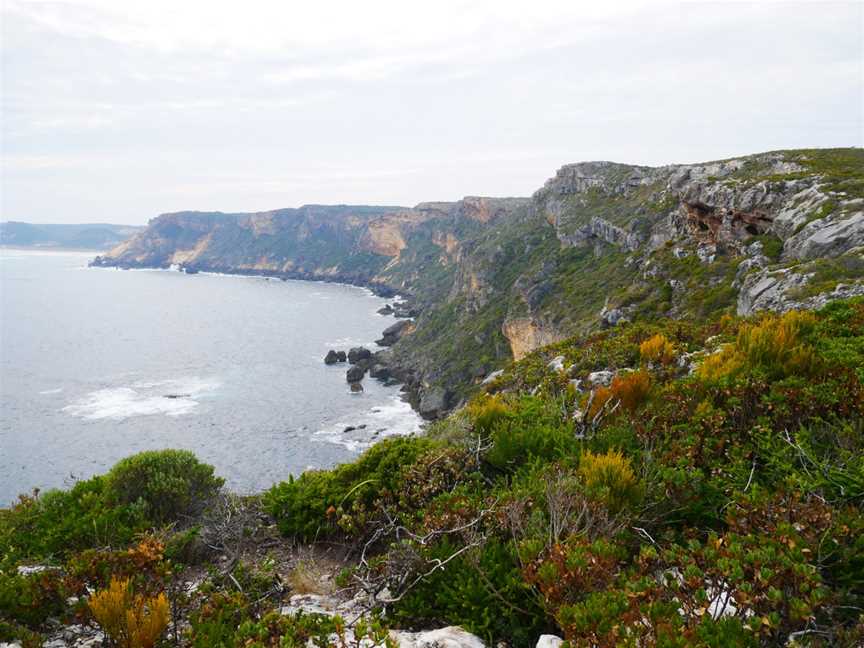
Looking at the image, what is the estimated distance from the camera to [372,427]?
177ft

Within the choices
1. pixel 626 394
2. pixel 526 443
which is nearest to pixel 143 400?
pixel 526 443

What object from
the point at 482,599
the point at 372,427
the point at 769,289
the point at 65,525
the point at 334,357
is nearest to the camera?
the point at 482,599

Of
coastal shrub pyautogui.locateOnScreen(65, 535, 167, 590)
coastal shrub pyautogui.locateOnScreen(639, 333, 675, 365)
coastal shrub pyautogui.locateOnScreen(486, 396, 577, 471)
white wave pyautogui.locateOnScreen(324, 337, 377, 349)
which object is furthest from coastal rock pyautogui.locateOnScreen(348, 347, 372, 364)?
coastal shrub pyautogui.locateOnScreen(65, 535, 167, 590)

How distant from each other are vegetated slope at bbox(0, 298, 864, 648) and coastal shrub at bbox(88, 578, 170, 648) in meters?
0.02

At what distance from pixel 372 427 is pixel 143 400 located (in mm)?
27826

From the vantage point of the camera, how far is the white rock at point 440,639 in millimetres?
3818

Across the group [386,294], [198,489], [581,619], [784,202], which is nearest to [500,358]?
[784,202]

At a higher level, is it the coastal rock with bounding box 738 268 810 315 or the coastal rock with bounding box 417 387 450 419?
the coastal rock with bounding box 738 268 810 315

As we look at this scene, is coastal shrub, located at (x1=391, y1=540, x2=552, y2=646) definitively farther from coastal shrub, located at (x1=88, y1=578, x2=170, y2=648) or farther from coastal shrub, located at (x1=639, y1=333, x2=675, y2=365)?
coastal shrub, located at (x1=639, y1=333, x2=675, y2=365)

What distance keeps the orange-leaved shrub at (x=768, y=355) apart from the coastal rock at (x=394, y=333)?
8520 cm

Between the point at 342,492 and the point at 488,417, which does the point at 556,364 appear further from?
the point at 342,492

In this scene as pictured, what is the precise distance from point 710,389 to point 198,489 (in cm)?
827

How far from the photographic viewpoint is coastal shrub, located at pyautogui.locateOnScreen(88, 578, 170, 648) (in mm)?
3877

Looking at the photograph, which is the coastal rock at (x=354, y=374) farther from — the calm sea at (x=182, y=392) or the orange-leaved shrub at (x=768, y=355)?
the orange-leaved shrub at (x=768, y=355)
